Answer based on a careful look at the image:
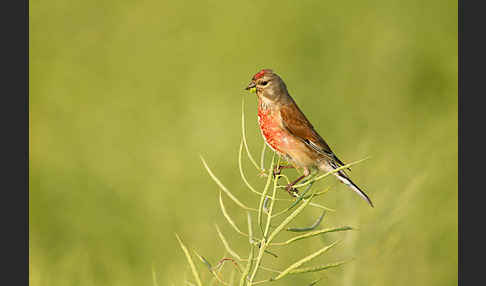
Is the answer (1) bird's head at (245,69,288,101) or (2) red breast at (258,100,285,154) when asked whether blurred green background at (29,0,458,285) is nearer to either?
(2) red breast at (258,100,285,154)

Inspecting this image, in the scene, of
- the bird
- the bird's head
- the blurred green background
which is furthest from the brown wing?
the blurred green background

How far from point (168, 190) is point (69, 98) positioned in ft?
7.46

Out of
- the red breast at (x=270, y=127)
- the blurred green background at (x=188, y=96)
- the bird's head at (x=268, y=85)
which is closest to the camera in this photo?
the bird's head at (x=268, y=85)

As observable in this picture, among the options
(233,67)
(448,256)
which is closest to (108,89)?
(233,67)

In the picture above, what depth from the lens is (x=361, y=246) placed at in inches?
94.7

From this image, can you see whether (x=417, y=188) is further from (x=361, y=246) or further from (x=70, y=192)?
(x=70, y=192)

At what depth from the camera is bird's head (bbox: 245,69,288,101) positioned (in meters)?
3.15

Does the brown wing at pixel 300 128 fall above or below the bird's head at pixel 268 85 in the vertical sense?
below

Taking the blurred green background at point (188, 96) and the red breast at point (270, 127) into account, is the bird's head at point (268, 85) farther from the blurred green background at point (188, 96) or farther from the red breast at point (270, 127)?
the blurred green background at point (188, 96)

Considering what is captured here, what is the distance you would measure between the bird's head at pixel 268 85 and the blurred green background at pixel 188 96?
3.87ft

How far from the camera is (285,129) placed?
11.1 feet

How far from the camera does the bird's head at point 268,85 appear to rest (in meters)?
3.15

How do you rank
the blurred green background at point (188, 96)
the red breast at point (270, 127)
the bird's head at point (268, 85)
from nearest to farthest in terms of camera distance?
the bird's head at point (268, 85)
the red breast at point (270, 127)
the blurred green background at point (188, 96)

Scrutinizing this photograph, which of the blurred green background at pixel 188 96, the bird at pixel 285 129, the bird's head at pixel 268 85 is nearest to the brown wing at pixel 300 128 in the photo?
the bird at pixel 285 129
